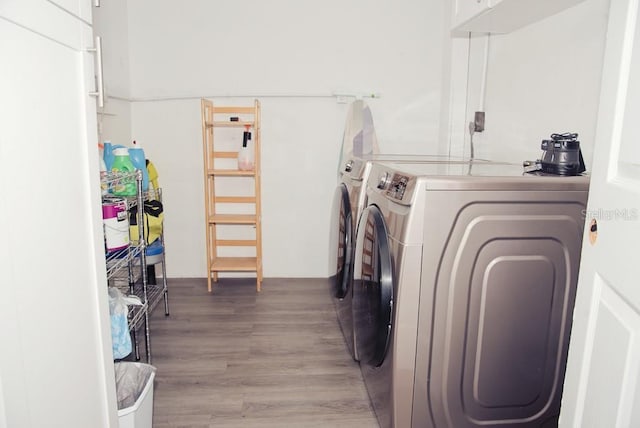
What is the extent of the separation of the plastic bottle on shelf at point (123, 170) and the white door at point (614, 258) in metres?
1.78

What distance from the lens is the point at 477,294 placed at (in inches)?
53.7

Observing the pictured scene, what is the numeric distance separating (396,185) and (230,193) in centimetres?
198

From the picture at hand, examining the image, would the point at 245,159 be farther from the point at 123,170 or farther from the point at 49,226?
the point at 49,226

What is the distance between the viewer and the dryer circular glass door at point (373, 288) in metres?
1.43

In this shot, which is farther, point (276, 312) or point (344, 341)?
point (276, 312)

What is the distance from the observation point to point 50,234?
2.90ft

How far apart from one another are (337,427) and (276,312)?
1.10m

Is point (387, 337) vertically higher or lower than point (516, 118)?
lower

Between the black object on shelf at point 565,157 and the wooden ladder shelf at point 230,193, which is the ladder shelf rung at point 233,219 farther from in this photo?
the black object on shelf at point 565,157

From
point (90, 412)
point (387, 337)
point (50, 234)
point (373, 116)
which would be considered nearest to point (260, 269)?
Answer: point (373, 116)

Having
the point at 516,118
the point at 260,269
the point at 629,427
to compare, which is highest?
the point at 516,118

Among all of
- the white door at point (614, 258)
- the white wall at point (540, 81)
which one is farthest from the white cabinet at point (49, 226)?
the white wall at point (540, 81)

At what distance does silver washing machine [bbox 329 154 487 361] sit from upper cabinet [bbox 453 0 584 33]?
0.70m

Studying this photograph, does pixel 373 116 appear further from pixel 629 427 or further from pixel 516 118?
pixel 629 427
